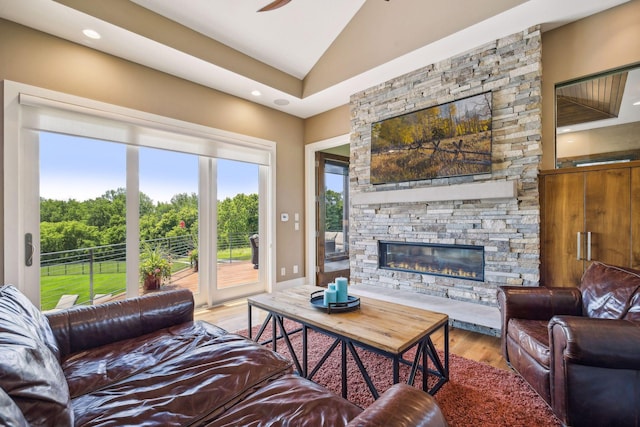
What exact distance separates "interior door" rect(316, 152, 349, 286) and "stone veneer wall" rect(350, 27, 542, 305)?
120 cm

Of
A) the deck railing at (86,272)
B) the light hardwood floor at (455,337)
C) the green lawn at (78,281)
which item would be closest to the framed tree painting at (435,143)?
the light hardwood floor at (455,337)

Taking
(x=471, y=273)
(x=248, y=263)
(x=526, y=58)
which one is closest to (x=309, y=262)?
(x=248, y=263)

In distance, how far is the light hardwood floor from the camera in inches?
97.3

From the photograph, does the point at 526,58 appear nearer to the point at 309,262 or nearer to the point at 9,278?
the point at 309,262

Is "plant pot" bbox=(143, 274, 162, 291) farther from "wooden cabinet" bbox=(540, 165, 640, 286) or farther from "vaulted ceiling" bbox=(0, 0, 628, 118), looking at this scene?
"wooden cabinet" bbox=(540, 165, 640, 286)

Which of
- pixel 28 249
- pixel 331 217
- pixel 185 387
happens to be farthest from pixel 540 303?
pixel 28 249

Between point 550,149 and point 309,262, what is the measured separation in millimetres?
3502

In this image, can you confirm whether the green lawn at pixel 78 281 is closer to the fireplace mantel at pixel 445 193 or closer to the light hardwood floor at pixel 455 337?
the light hardwood floor at pixel 455 337

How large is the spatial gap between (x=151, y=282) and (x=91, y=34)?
2541 millimetres

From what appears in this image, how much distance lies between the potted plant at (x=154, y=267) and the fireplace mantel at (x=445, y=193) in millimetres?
2528

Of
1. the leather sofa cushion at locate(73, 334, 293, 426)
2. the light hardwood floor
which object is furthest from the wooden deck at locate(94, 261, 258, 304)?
the leather sofa cushion at locate(73, 334, 293, 426)

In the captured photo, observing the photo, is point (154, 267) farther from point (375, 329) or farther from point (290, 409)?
point (290, 409)

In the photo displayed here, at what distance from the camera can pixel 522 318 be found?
212 cm

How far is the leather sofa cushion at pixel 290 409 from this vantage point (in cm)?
106
